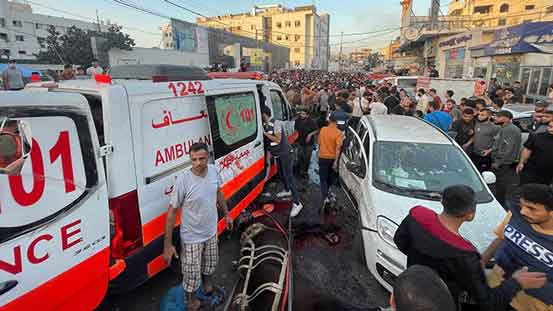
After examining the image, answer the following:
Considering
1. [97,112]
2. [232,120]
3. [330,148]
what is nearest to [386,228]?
[330,148]

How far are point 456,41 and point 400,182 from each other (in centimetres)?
2462

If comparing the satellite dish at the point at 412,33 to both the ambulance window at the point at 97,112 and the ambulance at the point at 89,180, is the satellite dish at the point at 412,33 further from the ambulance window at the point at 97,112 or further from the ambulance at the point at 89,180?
the ambulance window at the point at 97,112

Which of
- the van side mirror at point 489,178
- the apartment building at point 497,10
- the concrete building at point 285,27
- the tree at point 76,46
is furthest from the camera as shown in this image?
the concrete building at point 285,27

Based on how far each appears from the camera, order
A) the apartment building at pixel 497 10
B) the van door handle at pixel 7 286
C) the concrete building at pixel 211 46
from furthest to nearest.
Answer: the apartment building at pixel 497 10
the concrete building at pixel 211 46
the van door handle at pixel 7 286

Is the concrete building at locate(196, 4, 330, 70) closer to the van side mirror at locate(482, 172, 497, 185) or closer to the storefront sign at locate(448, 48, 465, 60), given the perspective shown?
the storefront sign at locate(448, 48, 465, 60)

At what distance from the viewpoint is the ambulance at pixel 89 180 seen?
155 centimetres

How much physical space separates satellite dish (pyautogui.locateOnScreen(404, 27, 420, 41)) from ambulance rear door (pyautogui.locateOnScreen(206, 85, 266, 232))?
102ft

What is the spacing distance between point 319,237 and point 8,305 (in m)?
3.41

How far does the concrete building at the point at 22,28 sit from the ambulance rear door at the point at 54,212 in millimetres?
60999

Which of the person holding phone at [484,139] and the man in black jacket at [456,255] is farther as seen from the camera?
the person holding phone at [484,139]

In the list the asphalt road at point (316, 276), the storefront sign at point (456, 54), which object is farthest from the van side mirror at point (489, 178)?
the storefront sign at point (456, 54)

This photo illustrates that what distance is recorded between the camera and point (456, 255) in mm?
1763

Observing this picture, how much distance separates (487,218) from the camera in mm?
3150

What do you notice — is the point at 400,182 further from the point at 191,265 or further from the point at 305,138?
the point at 305,138
